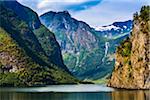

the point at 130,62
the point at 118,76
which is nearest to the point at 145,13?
the point at 130,62

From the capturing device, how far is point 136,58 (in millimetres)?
173500

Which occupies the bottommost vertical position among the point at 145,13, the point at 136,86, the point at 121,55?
the point at 136,86

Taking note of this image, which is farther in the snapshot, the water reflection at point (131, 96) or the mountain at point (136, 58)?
the mountain at point (136, 58)

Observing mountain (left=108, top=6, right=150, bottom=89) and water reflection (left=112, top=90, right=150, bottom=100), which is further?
mountain (left=108, top=6, right=150, bottom=89)

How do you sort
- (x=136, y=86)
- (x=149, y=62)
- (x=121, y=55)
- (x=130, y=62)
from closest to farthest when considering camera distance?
(x=149, y=62) → (x=136, y=86) → (x=130, y=62) → (x=121, y=55)

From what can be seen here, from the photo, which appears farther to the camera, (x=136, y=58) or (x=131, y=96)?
(x=136, y=58)

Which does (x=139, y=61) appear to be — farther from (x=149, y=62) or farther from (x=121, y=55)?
(x=121, y=55)

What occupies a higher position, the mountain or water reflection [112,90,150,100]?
the mountain

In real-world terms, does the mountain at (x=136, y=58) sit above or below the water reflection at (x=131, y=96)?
above

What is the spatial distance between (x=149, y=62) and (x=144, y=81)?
30.9ft

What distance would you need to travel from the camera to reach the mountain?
166m

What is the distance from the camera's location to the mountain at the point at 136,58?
166 meters

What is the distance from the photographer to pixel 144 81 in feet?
545

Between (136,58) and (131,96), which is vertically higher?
(136,58)
